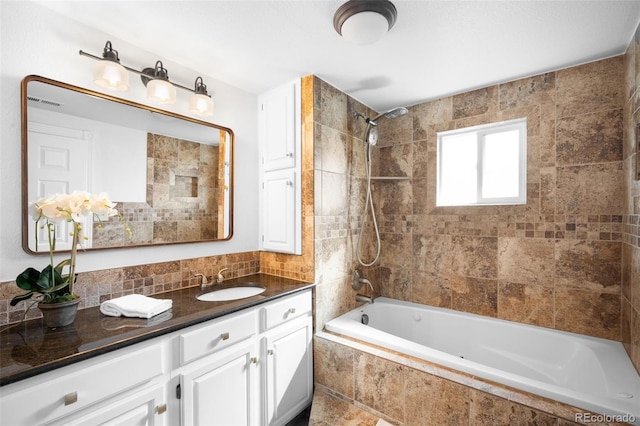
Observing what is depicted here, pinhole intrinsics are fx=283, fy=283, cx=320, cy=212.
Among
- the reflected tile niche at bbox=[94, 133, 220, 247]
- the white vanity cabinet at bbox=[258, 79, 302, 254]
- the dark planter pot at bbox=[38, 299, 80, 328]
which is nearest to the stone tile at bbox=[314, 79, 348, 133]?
the white vanity cabinet at bbox=[258, 79, 302, 254]

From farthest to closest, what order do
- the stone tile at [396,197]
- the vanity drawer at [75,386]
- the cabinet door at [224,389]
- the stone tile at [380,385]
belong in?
the stone tile at [396,197]
the stone tile at [380,385]
the cabinet door at [224,389]
the vanity drawer at [75,386]

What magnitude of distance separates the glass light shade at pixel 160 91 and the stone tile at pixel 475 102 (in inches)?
87.8

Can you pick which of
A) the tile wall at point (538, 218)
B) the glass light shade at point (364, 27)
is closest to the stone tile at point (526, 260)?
the tile wall at point (538, 218)

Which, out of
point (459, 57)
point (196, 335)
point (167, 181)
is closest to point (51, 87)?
point (167, 181)

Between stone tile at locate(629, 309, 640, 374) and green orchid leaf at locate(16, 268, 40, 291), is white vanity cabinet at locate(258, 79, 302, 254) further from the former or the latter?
stone tile at locate(629, 309, 640, 374)

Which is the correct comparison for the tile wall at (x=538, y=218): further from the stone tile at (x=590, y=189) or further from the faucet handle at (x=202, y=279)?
the faucet handle at (x=202, y=279)

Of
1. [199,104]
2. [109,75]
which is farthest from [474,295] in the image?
[109,75]

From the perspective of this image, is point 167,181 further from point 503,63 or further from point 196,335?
point 503,63

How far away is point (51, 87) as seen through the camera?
1450 millimetres

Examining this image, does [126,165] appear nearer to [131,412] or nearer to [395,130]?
[131,412]

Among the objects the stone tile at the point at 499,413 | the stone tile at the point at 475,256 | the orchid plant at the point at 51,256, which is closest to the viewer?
the orchid plant at the point at 51,256

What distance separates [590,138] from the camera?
1916mm

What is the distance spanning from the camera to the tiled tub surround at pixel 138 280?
4.35 ft

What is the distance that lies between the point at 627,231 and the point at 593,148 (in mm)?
579
